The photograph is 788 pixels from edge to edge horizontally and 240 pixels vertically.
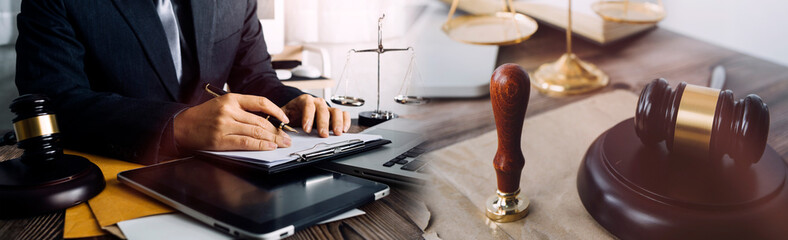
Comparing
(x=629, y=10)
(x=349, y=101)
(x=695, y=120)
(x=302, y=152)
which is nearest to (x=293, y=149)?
(x=302, y=152)

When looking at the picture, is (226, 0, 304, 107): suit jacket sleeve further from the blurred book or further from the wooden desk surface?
the blurred book

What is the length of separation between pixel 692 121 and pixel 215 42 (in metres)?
0.59

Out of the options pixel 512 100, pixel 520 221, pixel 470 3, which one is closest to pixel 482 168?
pixel 520 221

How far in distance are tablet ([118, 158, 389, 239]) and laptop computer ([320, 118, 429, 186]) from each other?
0.09 feet

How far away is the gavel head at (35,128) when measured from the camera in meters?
0.43

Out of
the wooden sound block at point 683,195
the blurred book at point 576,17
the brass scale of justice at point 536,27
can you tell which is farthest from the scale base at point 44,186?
the blurred book at point 576,17

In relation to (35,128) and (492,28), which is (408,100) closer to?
(35,128)

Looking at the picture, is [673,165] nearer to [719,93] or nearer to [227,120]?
[719,93]

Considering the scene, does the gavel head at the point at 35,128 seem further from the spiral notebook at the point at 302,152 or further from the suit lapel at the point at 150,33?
the suit lapel at the point at 150,33

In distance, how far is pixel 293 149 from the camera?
1.67 ft

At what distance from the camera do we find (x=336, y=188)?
437 mm

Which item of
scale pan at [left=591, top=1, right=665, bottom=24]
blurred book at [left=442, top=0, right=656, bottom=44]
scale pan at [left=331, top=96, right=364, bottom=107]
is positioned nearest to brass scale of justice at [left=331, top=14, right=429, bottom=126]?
scale pan at [left=331, top=96, right=364, bottom=107]

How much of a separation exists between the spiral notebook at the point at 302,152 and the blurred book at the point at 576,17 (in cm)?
103

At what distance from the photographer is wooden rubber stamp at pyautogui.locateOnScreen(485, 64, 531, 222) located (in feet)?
1.57
